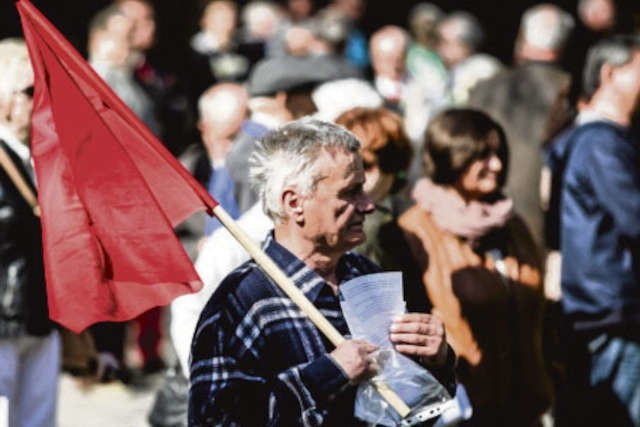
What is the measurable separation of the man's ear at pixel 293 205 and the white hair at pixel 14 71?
6.46 ft

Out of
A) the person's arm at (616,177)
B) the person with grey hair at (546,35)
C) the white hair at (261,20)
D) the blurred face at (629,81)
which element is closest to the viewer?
the person's arm at (616,177)

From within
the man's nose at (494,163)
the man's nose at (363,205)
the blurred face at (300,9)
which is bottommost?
the blurred face at (300,9)

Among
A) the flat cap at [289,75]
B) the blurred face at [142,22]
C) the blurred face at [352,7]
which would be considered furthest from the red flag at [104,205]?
the blurred face at [352,7]

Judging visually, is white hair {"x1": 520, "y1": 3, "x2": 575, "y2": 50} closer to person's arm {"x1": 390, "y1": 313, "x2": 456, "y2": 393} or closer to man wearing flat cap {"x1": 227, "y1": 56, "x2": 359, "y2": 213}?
man wearing flat cap {"x1": 227, "y1": 56, "x2": 359, "y2": 213}

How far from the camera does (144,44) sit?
11.8 m

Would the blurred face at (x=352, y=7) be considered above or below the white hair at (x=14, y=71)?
below

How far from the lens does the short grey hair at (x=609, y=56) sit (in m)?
7.00

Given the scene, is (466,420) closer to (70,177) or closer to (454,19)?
(70,177)

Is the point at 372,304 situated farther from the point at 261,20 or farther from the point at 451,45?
the point at 261,20

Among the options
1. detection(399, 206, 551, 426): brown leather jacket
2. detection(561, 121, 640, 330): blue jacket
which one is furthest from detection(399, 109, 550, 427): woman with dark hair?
detection(561, 121, 640, 330): blue jacket

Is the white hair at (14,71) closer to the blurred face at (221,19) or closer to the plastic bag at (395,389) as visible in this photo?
the plastic bag at (395,389)

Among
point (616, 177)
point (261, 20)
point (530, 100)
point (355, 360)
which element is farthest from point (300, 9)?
point (355, 360)

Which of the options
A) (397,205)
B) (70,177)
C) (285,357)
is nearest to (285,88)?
(397,205)

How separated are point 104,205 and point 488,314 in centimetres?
193
